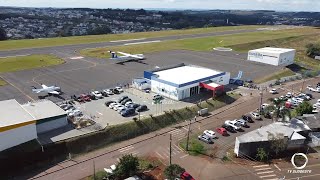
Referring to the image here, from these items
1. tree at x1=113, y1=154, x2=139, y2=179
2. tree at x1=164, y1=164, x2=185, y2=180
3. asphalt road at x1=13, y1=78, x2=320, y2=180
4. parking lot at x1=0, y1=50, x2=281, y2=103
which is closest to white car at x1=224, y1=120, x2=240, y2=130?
asphalt road at x1=13, y1=78, x2=320, y2=180

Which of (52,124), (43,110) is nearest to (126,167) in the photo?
(52,124)

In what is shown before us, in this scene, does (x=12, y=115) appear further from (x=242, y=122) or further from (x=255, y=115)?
(x=255, y=115)

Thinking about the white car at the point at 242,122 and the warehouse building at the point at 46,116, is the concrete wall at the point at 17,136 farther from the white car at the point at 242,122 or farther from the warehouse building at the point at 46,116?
the white car at the point at 242,122

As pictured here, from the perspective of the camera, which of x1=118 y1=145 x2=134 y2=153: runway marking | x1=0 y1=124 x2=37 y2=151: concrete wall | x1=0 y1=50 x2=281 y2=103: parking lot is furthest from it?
x1=0 y1=50 x2=281 y2=103: parking lot

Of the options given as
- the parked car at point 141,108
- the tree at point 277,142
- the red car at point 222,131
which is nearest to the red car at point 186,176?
the tree at point 277,142

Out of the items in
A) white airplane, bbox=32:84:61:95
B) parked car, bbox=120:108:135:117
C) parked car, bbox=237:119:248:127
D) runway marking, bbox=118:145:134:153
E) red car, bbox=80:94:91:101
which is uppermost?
white airplane, bbox=32:84:61:95

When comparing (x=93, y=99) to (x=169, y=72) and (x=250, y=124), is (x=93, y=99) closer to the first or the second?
(x=169, y=72)
